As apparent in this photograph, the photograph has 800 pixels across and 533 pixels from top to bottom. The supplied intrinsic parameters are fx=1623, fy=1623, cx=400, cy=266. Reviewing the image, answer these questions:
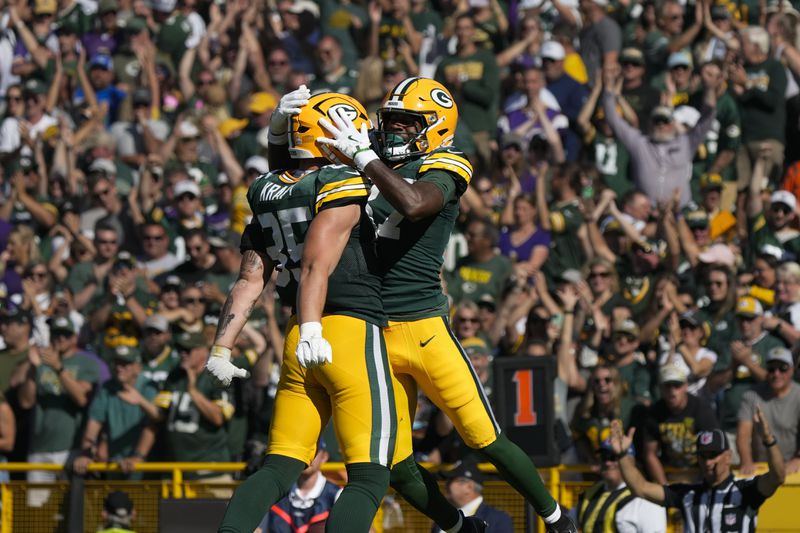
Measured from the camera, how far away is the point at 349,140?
7145 millimetres

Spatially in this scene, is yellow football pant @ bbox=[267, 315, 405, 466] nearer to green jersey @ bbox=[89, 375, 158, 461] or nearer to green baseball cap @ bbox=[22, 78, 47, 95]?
green jersey @ bbox=[89, 375, 158, 461]

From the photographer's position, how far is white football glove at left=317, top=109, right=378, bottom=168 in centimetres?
707

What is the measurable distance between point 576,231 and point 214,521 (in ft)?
14.5

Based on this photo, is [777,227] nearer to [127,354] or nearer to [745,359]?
[745,359]

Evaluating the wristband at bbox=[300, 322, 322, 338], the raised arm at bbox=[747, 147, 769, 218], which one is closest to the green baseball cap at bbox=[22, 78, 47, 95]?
→ the raised arm at bbox=[747, 147, 769, 218]

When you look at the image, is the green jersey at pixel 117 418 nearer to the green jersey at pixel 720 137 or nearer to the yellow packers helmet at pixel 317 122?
the yellow packers helmet at pixel 317 122

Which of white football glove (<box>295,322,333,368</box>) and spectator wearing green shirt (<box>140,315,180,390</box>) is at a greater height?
white football glove (<box>295,322,333,368</box>)

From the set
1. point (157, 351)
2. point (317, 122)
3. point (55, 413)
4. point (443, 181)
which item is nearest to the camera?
point (443, 181)

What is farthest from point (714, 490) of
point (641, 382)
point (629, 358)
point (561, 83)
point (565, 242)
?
point (561, 83)

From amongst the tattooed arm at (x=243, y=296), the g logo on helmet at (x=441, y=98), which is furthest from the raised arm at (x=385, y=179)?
the tattooed arm at (x=243, y=296)

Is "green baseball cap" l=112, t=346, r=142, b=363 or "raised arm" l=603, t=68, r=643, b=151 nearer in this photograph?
"green baseball cap" l=112, t=346, r=142, b=363

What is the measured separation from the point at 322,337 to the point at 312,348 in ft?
0.53

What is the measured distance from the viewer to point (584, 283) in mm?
12133

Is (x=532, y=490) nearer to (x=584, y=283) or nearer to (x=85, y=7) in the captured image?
(x=584, y=283)
